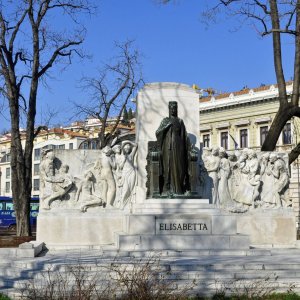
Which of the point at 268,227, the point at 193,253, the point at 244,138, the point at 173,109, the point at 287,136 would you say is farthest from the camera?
the point at 244,138

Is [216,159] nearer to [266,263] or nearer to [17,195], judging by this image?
[266,263]

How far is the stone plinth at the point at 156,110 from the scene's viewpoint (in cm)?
1869

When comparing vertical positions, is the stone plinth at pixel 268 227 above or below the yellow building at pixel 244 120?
below

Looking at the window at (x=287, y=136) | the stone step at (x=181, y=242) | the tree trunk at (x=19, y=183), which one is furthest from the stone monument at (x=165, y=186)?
the window at (x=287, y=136)

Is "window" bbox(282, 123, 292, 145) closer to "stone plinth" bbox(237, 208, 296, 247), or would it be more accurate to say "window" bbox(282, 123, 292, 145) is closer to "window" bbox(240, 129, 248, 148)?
"window" bbox(240, 129, 248, 148)

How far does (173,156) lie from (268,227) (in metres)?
4.61

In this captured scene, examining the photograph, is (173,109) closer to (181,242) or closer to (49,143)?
(181,242)

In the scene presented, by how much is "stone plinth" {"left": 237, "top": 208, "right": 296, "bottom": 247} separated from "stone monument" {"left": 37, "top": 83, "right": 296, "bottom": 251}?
3 cm

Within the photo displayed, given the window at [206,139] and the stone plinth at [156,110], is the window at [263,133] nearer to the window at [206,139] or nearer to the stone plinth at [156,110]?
the window at [206,139]

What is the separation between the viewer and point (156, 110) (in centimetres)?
1883

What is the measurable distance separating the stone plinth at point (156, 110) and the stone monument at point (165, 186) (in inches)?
1.3

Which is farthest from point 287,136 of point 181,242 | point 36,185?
point 36,185

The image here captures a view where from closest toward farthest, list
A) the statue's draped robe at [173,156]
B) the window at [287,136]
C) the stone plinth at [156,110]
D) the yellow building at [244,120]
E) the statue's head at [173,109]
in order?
the statue's draped robe at [173,156], the statue's head at [173,109], the stone plinth at [156,110], the window at [287,136], the yellow building at [244,120]

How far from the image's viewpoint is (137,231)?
15.8m
